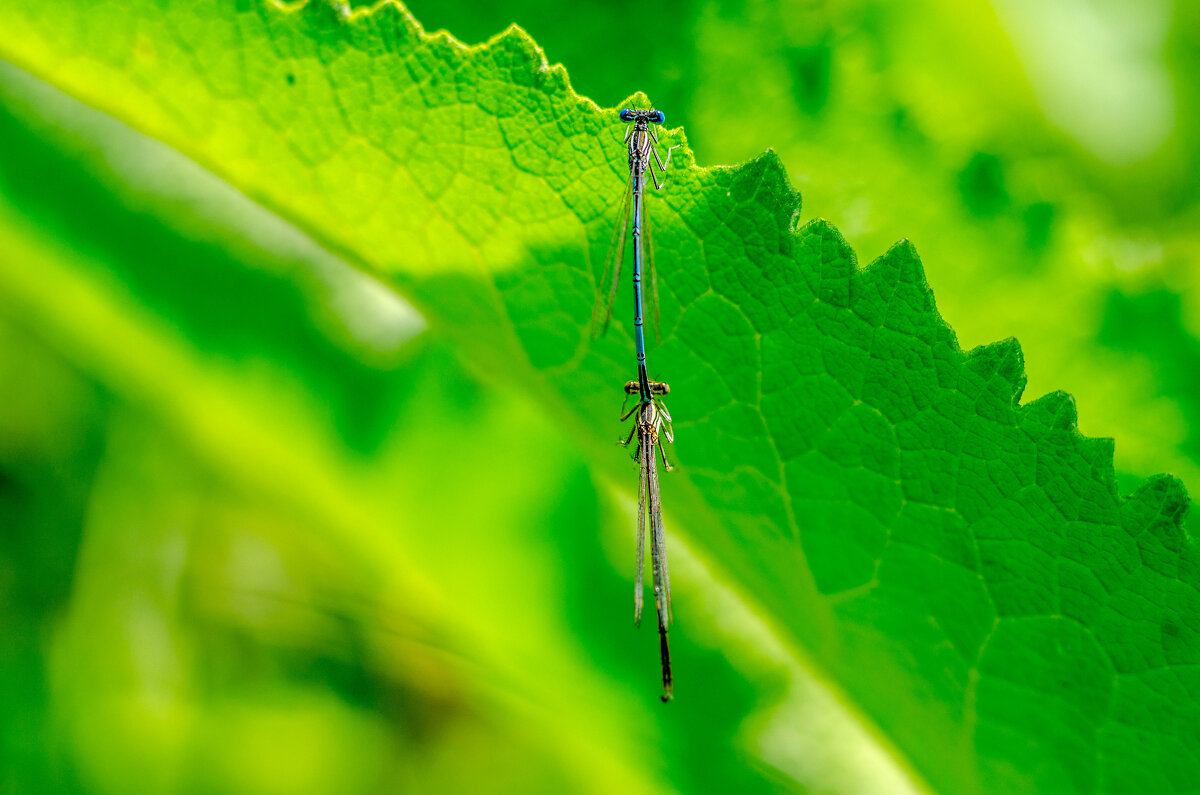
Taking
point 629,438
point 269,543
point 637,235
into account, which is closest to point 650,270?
point 637,235

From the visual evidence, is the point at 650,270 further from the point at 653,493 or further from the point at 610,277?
the point at 653,493

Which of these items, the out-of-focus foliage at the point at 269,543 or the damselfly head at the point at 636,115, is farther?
the out-of-focus foliage at the point at 269,543

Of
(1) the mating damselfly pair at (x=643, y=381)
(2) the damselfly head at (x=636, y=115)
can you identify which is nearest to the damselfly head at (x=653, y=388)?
(1) the mating damselfly pair at (x=643, y=381)

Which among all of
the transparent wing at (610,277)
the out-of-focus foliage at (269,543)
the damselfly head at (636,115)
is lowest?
the out-of-focus foliage at (269,543)

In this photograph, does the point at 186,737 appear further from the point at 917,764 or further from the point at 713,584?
the point at 917,764

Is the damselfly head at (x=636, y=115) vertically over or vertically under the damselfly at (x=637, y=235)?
over

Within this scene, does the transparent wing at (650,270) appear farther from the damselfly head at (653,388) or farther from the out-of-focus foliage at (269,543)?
the out-of-focus foliage at (269,543)

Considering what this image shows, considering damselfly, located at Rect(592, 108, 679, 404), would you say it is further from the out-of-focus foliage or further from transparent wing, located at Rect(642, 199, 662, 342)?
the out-of-focus foliage
